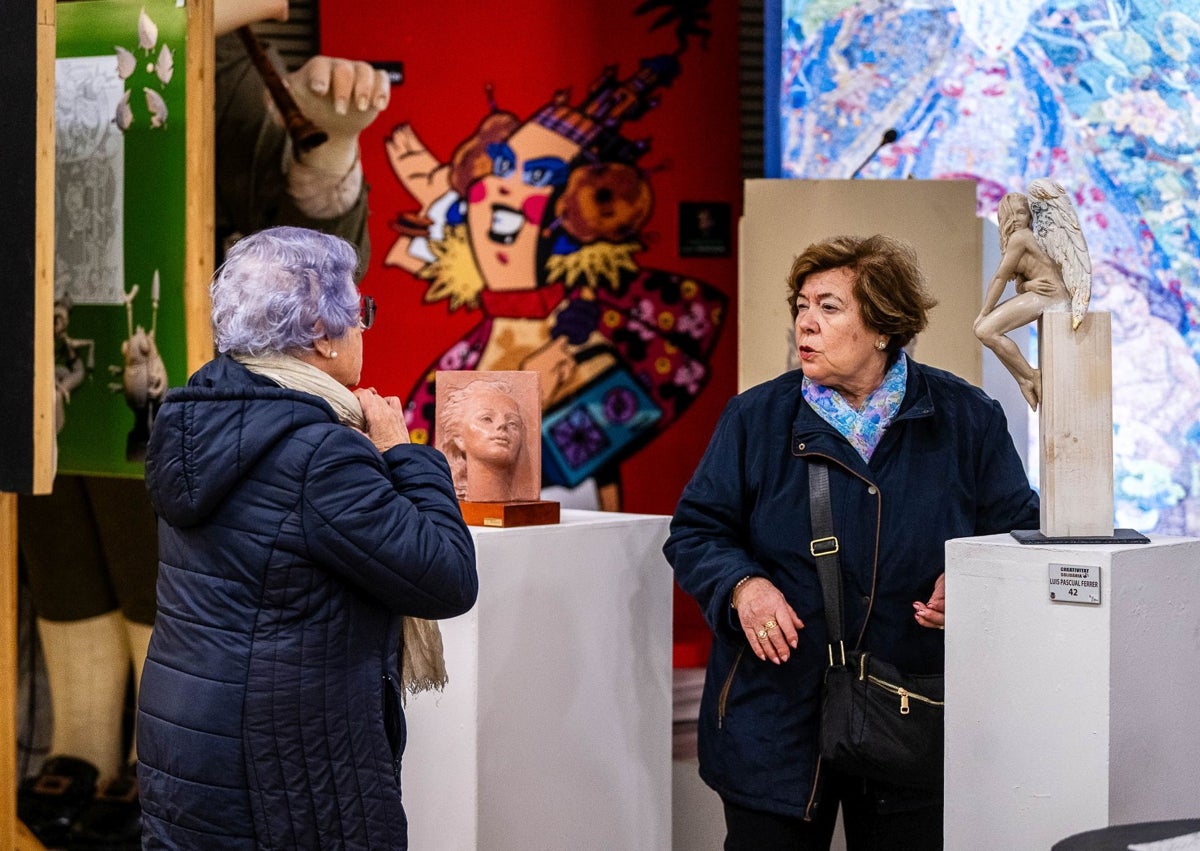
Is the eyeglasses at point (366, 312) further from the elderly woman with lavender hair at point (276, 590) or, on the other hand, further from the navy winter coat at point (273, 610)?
the navy winter coat at point (273, 610)

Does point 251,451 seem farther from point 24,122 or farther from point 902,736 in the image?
point 24,122

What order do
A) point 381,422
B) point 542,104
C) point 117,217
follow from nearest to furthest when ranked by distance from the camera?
point 381,422
point 117,217
point 542,104

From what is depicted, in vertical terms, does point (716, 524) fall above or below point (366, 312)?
below

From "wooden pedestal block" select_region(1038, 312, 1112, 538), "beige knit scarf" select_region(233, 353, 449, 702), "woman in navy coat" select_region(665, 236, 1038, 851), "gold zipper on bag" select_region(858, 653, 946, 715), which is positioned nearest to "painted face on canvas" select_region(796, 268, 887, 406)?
"woman in navy coat" select_region(665, 236, 1038, 851)

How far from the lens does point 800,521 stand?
2.72 metres

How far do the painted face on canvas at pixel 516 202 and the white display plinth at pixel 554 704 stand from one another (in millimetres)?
2195

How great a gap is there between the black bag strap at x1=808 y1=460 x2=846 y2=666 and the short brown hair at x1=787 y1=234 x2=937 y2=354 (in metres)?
0.35

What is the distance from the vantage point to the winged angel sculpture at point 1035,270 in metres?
2.63

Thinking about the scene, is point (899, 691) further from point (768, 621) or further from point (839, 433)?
point (839, 433)

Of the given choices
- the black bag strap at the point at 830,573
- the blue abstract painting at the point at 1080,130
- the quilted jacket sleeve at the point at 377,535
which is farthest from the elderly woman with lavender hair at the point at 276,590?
the blue abstract painting at the point at 1080,130

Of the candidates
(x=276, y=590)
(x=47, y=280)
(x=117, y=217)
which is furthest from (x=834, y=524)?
(x=117, y=217)

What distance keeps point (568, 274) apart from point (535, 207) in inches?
11.1

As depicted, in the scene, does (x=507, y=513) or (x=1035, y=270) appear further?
(x=507, y=513)

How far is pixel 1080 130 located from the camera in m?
4.62
